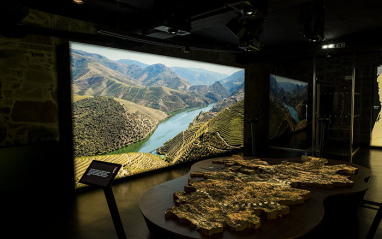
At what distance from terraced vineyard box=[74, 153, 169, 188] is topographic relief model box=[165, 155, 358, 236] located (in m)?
2.11

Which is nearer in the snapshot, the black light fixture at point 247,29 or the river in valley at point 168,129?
the black light fixture at point 247,29

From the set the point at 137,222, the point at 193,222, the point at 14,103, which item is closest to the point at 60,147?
the point at 14,103

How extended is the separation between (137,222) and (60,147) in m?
1.65

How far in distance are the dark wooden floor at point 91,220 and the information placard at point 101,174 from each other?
1200 mm

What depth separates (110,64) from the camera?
475cm

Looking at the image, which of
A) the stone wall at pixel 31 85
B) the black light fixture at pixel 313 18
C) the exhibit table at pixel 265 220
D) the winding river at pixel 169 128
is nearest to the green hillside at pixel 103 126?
the winding river at pixel 169 128

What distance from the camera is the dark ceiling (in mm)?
3037

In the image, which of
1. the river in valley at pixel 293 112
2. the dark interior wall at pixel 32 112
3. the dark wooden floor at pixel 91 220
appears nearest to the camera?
the dark wooden floor at pixel 91 220

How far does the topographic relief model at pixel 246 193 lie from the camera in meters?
1.82

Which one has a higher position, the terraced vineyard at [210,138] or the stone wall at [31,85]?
the stone wall at [31,85]

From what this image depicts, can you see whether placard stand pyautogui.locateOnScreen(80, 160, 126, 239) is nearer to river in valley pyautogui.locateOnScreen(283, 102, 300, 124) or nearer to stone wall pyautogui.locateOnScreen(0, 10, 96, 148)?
stone wall pyautogui.locateOnScreen(0, 10, 96, 148)

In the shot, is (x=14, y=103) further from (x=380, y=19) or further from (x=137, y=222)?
(x=380, y=19)

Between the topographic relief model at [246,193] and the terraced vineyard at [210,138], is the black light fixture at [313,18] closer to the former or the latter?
the topographic relief model at [246,193]

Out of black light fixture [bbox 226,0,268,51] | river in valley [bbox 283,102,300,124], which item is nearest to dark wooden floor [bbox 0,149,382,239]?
black light fixture [bbox 226,0,268,51]
